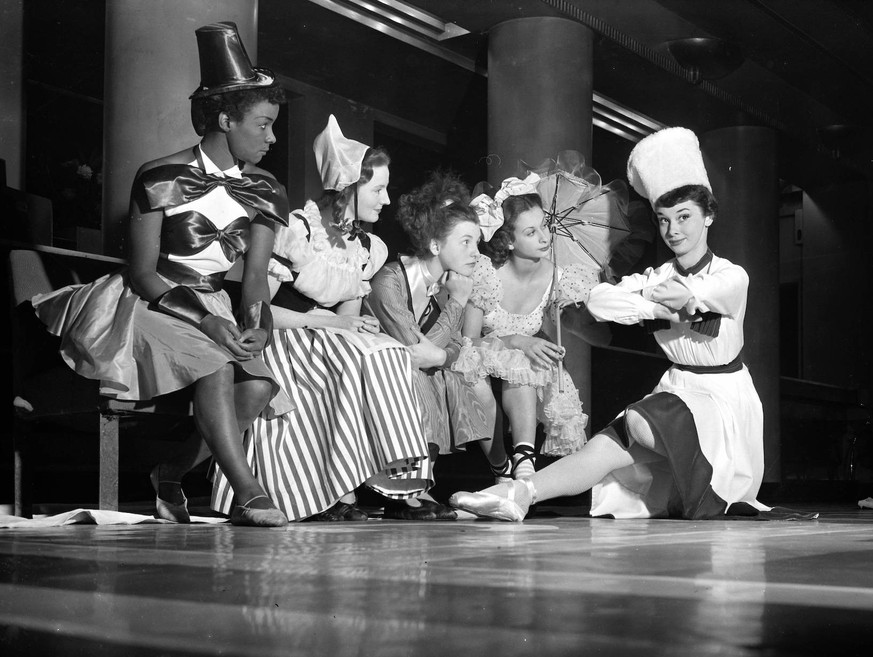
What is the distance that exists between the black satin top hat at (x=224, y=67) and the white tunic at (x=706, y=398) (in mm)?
1379

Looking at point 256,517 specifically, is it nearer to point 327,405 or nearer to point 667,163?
point 327,405

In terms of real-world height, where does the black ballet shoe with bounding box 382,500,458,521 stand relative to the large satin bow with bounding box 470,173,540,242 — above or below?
below

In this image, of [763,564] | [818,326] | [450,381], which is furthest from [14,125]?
[763,564]

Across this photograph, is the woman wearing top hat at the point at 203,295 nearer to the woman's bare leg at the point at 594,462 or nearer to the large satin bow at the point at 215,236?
the large satin bow at the point at 215,236

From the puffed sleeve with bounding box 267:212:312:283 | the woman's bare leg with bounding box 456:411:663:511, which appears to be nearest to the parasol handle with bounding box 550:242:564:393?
the woman's bare leg with bounding box 456:411:663:511

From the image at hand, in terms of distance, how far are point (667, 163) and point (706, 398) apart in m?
0.87

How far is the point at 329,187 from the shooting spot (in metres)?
3.64

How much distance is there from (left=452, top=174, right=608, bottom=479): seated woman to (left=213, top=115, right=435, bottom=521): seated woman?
0.62 meters

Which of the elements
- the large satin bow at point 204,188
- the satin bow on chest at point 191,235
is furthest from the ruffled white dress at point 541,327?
the satin bow on chest at point 191,235

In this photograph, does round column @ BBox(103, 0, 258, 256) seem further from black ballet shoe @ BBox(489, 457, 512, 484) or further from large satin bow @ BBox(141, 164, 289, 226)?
black ballet shoe @ BBox(489, 457, 512, 484)

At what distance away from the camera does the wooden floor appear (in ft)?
2.85

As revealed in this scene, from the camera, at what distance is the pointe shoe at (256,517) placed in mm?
2492

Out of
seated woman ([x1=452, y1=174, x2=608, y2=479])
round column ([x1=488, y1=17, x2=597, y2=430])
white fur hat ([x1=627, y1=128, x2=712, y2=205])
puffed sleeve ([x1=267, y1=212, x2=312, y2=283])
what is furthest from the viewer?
round column ([x1=488, y1=17, x2=597, y2=430])

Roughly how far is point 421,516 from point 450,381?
0.63 metres
